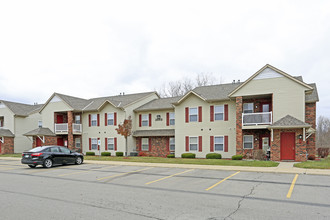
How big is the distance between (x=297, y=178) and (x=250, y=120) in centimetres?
989

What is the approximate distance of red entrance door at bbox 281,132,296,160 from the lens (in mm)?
18812

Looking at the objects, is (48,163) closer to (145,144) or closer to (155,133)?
(155,133)

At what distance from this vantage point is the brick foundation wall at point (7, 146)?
32.7m

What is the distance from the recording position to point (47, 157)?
16.3 m

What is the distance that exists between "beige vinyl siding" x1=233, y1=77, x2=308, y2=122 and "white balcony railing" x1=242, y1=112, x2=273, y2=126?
1.90 feet

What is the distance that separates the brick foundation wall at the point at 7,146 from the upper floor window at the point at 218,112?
28151mm

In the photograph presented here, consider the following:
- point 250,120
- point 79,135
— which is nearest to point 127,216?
point 250,120

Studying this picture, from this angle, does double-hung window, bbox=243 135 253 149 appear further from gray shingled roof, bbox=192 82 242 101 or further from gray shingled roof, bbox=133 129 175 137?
gray shingled roof, bbox=133 129 175 137

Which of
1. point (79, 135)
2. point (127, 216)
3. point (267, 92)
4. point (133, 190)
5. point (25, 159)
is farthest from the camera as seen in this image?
point (79, 135)

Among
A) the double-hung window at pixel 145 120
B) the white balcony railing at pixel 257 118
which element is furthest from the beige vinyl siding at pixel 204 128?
the double-hung window at pixel 145 120

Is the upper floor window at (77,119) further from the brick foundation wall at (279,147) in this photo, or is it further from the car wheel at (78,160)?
the brick foundation wall at (279,147)

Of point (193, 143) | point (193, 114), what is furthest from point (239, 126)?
point (193, 143)

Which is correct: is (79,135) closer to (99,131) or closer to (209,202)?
(99,131)

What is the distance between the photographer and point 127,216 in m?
5.98
